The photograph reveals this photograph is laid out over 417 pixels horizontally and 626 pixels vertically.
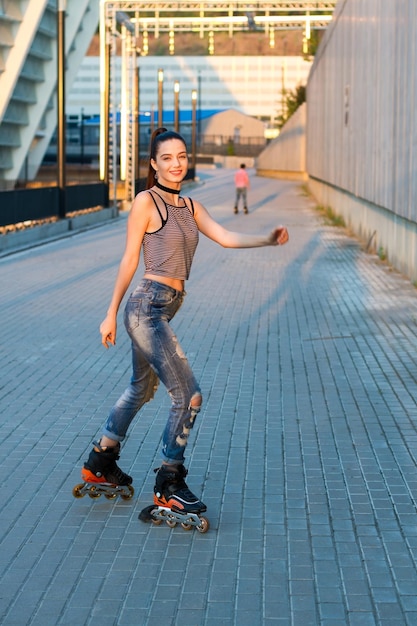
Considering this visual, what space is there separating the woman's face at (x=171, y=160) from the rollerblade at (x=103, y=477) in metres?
1.42

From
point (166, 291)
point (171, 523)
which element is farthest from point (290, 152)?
point (171, 523)

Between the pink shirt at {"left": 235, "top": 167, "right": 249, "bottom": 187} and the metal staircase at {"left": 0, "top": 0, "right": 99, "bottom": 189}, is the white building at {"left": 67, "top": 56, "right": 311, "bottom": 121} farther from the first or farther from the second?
the pink shirt at {"left": 235, "top": 167, "right": 249, "bottom": 187}

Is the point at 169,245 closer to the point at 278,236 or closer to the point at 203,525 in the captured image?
the point at 278,236

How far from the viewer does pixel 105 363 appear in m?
10.6

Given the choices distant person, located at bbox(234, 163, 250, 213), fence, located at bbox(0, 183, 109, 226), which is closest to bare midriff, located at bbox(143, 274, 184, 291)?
fence, located at bbox(0, 183, 109, 226)

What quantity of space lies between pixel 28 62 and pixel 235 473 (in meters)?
45.3

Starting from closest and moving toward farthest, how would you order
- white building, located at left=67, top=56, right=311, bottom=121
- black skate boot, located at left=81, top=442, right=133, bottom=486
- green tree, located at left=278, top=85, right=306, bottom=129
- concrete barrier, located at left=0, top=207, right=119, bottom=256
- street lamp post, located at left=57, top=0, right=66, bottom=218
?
black skate boot, located at left=81, top=442, right=133, bottom=486 < concrete barrier, located at left=0, top=207, right=119, bottom=256 < street lamp post, located at left=57, top=0, right=66, bottom=218 < green tree, located at left=278, top=85, right=306, bottom=129 < white building, located at left=67, top=56, right=311, bottom=121

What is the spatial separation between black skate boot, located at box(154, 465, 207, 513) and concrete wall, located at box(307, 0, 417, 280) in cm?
1092

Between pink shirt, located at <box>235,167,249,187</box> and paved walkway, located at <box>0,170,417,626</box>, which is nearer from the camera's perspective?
paved walkway, located at <box>0,170,417,626</box>

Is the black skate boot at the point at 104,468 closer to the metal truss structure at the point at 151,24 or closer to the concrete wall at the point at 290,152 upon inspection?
the metal truss structure at the point at 151,24

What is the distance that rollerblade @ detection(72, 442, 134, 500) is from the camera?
625cm

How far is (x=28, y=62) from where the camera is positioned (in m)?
50.1

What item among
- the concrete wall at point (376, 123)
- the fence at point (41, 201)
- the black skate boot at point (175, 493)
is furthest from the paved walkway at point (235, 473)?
the fence at point (41, 201)

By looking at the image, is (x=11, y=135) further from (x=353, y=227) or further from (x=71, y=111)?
(x=71, y=111)
